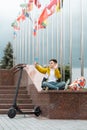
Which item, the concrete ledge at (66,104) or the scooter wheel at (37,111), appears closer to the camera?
the concrete ledge at (66,104)

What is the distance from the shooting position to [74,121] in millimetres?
12930

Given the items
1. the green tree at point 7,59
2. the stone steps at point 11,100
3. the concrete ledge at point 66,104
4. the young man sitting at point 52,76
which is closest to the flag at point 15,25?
the stone steps at point 11,100

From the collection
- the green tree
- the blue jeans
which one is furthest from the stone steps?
the green tree

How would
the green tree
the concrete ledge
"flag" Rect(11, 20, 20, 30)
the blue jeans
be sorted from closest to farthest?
the concrete ledge < the blue jeans < "flag" Rect(11, 20, 20, 30) < the green tree

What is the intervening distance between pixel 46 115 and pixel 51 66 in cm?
146

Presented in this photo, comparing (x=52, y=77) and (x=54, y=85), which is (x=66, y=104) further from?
(x=52, y=77)

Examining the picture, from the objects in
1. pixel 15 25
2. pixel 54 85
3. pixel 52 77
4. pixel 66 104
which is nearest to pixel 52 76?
pixel 52 77

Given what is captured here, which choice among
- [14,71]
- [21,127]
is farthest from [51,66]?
→ [14,71]

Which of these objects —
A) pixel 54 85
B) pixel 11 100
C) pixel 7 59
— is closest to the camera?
pixel 54 85

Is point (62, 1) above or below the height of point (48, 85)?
above

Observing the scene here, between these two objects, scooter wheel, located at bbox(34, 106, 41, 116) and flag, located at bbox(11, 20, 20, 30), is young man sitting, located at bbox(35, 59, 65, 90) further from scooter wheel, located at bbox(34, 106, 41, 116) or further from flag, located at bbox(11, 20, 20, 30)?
flag, located at bbox(11, 20, 20, 30)

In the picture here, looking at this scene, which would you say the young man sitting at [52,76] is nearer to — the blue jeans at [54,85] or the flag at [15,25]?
the blue jeans at [54,85]

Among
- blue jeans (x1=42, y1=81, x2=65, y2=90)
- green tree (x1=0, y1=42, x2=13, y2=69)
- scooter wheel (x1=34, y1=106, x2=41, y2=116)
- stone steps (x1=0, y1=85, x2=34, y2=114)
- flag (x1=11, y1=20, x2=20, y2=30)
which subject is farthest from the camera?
green tree (x1=0, y1=42, x2=13, y2=69)

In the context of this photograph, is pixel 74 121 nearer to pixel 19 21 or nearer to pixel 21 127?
pixel 21 127
